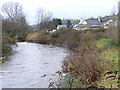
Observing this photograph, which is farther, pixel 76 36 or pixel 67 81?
pixel 76 36

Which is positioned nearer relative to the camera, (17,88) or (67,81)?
(67,81)

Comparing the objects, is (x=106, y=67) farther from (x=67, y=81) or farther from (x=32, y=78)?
(x=32, y=78)

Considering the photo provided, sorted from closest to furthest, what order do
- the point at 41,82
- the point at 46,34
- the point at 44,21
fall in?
the point at 41,82 < the point at 46,34 < the point at 44,21

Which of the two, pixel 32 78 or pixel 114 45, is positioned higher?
pixel 114 45

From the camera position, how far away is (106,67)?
331 inches

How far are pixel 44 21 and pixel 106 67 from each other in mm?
58511

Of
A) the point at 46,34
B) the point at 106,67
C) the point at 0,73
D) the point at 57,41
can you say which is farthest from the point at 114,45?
the point at 46,34

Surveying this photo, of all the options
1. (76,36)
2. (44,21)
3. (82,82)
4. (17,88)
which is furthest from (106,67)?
(44,21)

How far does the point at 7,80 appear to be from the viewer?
1023cm

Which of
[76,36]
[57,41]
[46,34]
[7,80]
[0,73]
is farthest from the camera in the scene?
[46,34]

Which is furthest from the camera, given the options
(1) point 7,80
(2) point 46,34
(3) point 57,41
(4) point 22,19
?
(4) point 22,19

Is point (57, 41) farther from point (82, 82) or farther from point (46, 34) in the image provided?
point (82, 82)

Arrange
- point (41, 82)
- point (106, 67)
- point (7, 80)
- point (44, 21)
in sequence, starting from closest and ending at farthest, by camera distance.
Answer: point (106, 67), point (41, 82), point (7, 80), point (44, 21)

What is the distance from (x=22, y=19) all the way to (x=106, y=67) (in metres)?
50.1
